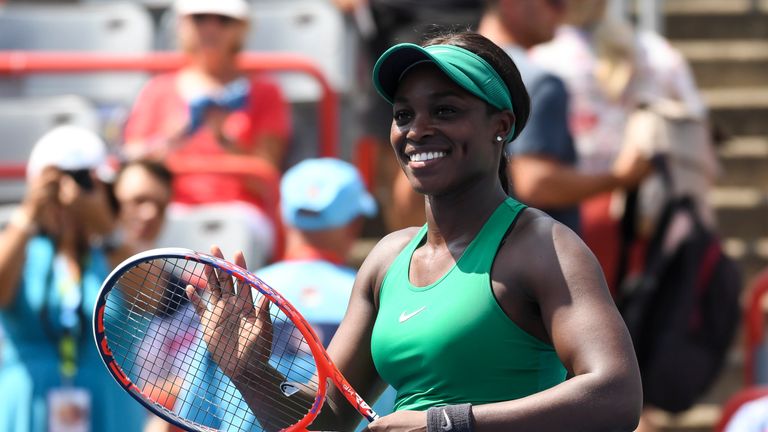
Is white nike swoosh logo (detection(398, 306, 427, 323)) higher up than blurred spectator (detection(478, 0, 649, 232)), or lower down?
higher up

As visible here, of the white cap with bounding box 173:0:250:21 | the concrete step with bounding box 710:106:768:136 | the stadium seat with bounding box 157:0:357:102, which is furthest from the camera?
the concrete step with bounding box 710:106:768:136

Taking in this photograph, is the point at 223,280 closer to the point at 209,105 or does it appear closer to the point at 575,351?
the point at 575,351

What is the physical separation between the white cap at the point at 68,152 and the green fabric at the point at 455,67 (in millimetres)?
2650

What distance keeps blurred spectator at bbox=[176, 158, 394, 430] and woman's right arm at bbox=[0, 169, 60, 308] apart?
2.53ft

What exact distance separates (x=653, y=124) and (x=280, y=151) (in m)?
1.82

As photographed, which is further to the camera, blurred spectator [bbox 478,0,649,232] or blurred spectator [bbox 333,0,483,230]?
blurred spectator [bbox 333,0,483,230]

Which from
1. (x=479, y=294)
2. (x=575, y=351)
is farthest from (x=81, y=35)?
(x=575, y=351)

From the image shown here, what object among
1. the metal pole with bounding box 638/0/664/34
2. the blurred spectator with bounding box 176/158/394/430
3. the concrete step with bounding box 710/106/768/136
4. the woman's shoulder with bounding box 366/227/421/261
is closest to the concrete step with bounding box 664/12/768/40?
the concrete step with bounding box 710/106/768/136

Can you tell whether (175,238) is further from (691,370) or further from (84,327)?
(691,370)

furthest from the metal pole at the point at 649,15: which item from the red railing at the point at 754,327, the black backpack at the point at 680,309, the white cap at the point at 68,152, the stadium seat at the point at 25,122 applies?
the white cap at the point at 68,152

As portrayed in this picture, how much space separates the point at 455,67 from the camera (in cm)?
252

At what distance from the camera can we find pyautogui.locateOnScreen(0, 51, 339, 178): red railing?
6.62m

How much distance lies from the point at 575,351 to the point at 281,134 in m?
4.29

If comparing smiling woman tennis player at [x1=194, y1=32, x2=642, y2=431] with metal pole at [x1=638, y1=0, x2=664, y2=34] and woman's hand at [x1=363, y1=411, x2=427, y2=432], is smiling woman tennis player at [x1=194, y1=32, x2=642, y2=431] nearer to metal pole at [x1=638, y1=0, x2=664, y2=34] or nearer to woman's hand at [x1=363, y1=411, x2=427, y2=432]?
woman's hand at [x1=363, y1=411, x2=427, y2=432]
